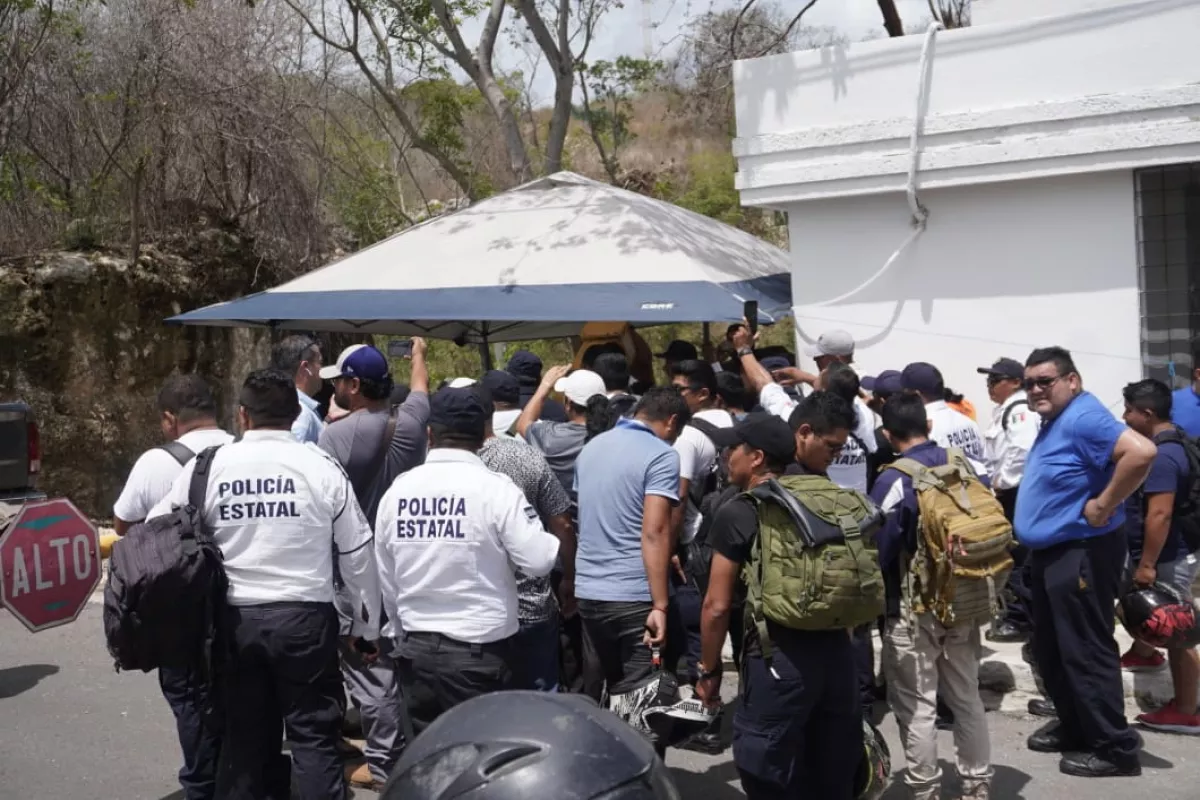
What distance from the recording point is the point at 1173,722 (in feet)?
19.2

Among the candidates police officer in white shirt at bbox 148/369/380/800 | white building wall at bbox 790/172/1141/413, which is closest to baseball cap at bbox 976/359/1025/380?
white building wall at bbox 790/172/1141/413

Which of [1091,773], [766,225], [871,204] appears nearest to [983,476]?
[1091,773]

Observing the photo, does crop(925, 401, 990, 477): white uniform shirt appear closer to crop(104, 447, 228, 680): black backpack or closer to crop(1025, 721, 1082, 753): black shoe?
crop(1025, 721, 1082, 753): black shoe

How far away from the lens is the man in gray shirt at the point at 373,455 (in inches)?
206

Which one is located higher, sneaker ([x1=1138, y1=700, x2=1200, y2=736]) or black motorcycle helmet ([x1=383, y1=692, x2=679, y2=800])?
black motorcycle helmet ([x1=383, y1=692, x2=679, y2=800])

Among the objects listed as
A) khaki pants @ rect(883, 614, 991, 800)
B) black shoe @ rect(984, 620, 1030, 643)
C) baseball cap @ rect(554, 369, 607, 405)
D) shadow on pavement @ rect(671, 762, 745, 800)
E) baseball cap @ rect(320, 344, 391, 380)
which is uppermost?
baseball cap @ rect(320, 344, 391, 380)

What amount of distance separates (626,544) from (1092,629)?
2090mm

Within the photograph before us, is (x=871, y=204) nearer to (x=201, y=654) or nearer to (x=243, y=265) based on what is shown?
(x=201, y=654)

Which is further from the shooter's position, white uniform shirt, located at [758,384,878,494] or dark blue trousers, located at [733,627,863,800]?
white uniform shirt, located at [758,384,878,494]

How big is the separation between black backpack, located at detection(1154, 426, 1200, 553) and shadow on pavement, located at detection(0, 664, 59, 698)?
6.28 m

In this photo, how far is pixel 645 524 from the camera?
4844 mm

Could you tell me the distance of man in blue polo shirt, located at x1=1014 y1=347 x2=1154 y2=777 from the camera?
17.0ft

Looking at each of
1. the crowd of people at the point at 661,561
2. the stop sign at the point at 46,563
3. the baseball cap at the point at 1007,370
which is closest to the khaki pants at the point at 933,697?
the crowd of people at the point at 661,561

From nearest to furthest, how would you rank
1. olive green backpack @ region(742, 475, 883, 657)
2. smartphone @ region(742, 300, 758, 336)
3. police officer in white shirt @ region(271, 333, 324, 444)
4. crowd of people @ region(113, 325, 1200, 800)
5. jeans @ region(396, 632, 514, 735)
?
olive green backpack @ region(742, 475, 883, 657) < crowd of people @ region(113, 325, 1200, 800) < jeans @ region(396, 632, 514, 735) < police officer in white shirt @ region(271, 333, 324, 444) < smartphone @ region(742, 300, 758, 336)
